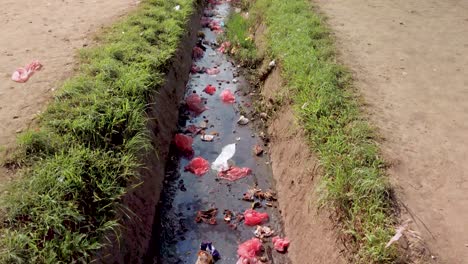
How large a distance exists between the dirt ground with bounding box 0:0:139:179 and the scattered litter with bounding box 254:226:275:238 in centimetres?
267

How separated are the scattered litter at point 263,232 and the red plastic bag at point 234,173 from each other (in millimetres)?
885

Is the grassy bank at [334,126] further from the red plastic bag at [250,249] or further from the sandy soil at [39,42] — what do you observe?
the sandy soil at [39,42]

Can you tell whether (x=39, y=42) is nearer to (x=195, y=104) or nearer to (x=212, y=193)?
(x=195, y=104)

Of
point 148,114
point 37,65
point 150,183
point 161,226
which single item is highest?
point 37,65


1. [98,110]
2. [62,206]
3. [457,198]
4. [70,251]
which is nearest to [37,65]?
[98,110]

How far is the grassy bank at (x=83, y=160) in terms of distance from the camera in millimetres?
3285

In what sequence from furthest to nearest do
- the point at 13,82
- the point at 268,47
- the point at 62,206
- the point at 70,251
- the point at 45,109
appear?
1. the point at 268,47
2. the point at 13,82
3. the point at 45,109
4. the point at 62,206
5. the point at 70,251

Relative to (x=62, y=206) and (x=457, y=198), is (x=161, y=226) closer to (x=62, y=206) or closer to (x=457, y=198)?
(x=62, y=206)

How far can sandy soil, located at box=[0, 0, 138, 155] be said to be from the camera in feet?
15.2

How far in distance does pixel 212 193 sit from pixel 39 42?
3.47 meters

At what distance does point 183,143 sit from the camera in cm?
575

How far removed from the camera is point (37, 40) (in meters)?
6.22

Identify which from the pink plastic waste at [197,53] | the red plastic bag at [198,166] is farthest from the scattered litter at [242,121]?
the pink plastic waste at [197,53]

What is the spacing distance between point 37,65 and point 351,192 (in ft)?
13.7
